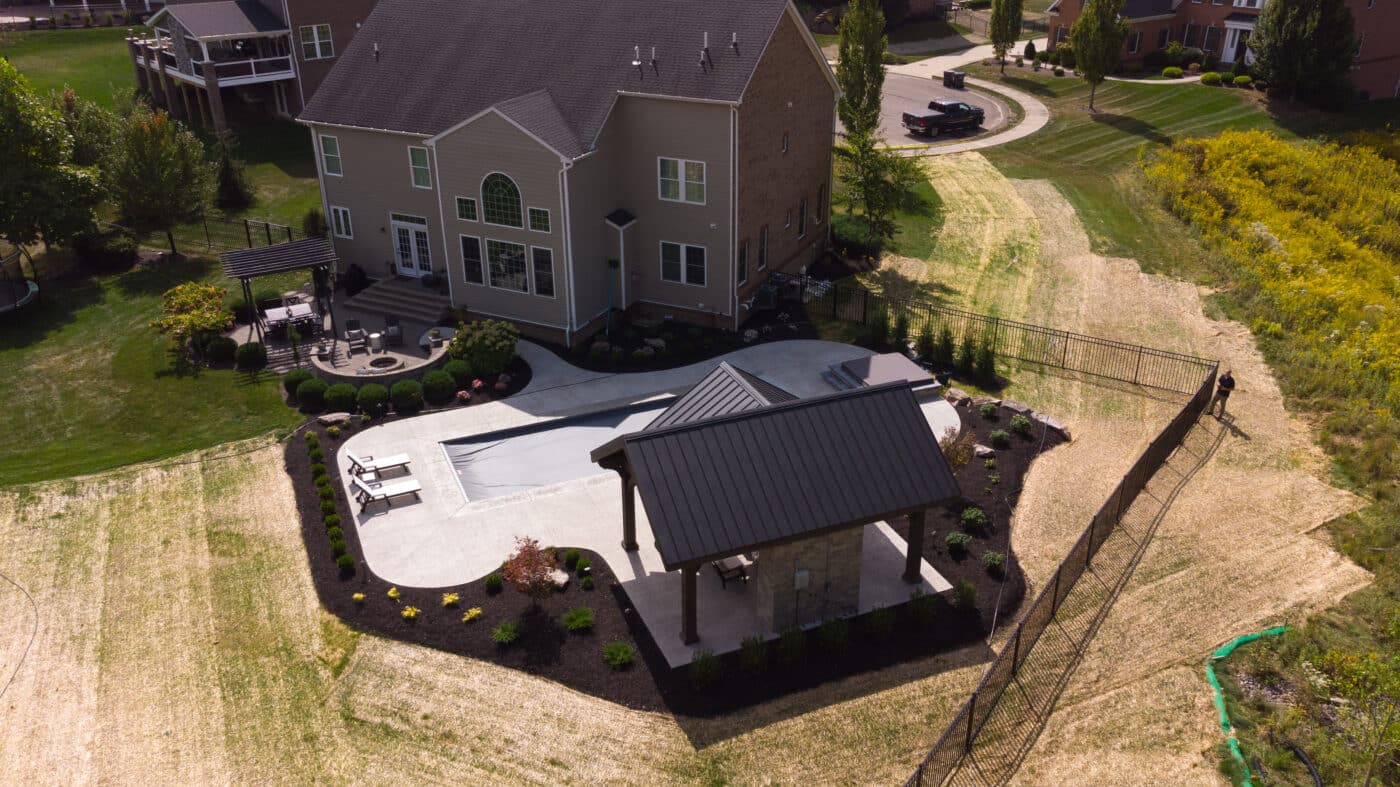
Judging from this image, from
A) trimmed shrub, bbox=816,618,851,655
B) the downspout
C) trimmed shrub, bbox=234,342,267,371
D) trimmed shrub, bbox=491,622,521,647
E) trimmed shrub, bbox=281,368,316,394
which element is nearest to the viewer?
trimmed shrub, bbox=816,618,851,655

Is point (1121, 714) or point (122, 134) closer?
point (1121, 714)

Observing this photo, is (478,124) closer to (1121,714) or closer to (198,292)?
(198,292)

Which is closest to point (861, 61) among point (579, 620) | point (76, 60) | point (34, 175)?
point (34, 175)

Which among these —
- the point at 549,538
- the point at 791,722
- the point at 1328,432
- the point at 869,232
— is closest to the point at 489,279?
the point at 549,538

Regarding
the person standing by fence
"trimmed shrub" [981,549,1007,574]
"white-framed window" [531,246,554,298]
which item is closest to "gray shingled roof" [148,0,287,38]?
"white-framed window" [531,246,554,298]

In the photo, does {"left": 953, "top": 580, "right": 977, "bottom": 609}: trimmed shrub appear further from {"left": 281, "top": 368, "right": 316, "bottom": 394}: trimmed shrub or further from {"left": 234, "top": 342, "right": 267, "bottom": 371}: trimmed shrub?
{"left": 234, "top": 342, "right": 267, "bottom": 371}: trimmed shrub

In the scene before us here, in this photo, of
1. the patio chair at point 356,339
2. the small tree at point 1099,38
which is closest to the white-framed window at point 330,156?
the patio chair at point 356,339

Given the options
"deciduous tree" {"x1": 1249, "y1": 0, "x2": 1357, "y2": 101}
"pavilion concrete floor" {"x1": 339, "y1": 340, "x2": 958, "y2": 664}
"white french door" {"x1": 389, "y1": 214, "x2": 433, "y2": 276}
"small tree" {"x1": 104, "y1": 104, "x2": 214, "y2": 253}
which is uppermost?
"deciduous tree" {"x1": 1249, "y1": 0, "x2": 1357, "y2": 101}
